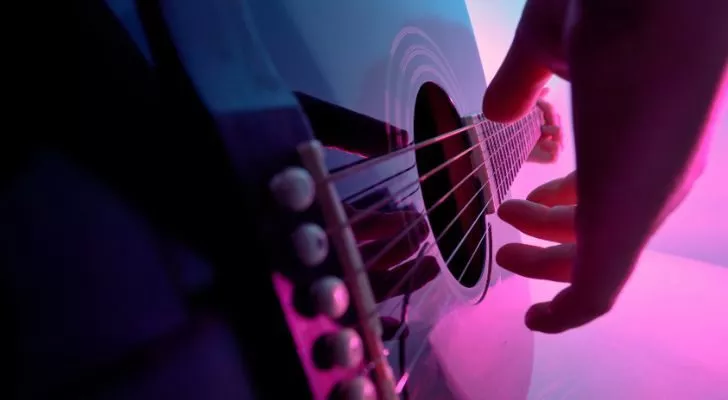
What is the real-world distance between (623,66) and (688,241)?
153 centimetres

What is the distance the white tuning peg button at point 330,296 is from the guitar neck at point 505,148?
0.60 metres

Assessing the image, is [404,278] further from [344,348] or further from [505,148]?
[505,148]

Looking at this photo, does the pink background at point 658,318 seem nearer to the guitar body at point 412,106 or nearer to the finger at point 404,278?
the guitar body at point 412,106

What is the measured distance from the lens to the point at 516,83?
1.87 feet

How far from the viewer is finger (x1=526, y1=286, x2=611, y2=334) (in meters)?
0.47

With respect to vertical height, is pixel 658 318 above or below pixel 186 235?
below

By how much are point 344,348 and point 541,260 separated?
44 centimetres

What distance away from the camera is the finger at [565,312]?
18.6 inches

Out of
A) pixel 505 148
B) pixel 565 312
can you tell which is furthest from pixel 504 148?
pixel 565 312

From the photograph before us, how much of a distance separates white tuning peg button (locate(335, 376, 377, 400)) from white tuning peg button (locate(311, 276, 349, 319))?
4 cm

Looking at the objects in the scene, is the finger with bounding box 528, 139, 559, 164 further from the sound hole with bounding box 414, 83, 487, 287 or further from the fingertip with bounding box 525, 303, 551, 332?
the fingertip with bounding box 525, 303, 551, 332

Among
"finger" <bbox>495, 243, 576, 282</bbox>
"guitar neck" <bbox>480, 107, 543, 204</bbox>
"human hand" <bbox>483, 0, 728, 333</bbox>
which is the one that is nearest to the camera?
"human hand" <bbox>483, 0, 728, 333</bbox>

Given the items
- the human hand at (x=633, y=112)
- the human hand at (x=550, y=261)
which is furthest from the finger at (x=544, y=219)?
the human hand at (x=633, y=112)

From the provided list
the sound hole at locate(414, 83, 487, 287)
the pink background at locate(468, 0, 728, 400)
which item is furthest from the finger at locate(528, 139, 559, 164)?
the sound hole at locate(414, 83, 487, 287)
